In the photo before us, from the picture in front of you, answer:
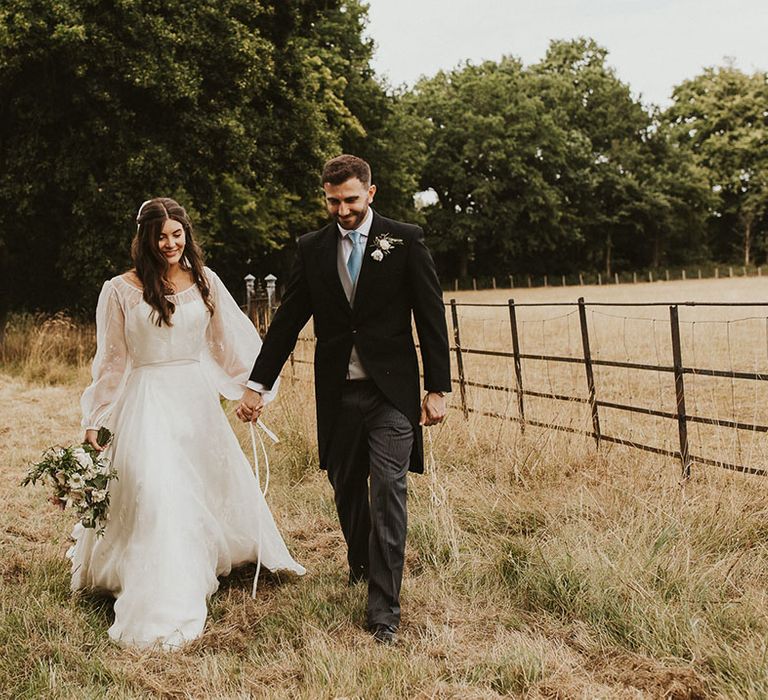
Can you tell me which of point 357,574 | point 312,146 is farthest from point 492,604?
point 312,146

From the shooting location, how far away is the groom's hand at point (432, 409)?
407 centimetres

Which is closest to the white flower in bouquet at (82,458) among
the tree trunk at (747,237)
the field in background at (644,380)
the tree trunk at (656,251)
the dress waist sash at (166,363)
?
the dress waist sash at (166,363)

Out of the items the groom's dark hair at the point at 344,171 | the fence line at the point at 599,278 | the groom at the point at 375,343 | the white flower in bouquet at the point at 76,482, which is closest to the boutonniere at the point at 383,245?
the groom at the point at 375,343

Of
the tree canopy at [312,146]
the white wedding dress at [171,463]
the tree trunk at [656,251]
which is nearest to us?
the white wedding dress at [171,463]

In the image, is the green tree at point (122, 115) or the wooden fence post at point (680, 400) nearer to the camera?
the wooden fence post at point (680, 400)

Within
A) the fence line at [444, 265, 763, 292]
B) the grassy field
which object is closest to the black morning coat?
the grassy field

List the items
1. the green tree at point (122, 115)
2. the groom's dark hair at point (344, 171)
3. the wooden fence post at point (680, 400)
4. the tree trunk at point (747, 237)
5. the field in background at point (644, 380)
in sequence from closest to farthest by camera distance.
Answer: the groom's dark hair at point (344, 171) < the wooden fence post at point (680, 400) < the field in background at point (644, 380) < the green tree at point (122, 115) < the tree trunk at point (747, 237)

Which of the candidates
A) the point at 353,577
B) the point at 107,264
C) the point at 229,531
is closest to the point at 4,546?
the point at 229,531

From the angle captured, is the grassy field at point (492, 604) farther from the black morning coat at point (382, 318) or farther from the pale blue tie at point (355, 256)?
the pale blue tie at point (355, 256)

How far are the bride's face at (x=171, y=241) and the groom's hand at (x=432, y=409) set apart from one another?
5.05 ft

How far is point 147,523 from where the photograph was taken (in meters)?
4.21

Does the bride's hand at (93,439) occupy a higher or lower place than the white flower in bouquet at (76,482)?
higher

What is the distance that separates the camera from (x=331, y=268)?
160 inches

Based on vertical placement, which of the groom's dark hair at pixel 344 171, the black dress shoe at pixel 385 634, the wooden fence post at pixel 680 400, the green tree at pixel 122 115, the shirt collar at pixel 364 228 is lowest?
the black dress shoe at pixel 385 634
